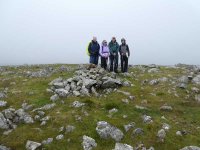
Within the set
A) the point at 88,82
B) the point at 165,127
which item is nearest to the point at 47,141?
the point at 165,127

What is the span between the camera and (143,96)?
30.8m

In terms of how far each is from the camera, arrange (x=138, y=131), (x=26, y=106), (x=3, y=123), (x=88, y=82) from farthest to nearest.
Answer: (x=88, y=82), (x=26, y=106), (x=3, y=123), (x=138, y=131)

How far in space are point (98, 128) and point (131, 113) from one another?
361 centimetres

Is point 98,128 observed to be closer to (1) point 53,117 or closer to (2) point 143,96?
(1) point 53,117

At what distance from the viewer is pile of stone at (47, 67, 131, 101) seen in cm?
3031

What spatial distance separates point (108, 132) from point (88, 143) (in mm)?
1776

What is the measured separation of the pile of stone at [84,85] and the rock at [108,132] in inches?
263

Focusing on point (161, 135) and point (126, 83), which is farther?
point (126, 83)

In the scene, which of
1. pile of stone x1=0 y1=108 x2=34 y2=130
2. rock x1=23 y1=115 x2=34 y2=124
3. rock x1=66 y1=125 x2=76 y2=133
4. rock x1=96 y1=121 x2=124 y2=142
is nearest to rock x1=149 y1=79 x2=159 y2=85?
rock x1=96 y1=121 x2=124 y2=142

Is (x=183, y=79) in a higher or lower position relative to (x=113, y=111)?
higher

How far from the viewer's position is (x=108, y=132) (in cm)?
2325

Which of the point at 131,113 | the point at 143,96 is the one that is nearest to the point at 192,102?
the point at 143,96

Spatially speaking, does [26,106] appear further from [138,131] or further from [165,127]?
[165,127]

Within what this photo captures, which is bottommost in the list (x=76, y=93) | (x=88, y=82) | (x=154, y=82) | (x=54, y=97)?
(x=54, y=97)
